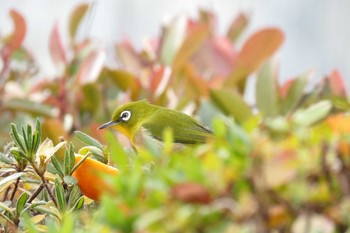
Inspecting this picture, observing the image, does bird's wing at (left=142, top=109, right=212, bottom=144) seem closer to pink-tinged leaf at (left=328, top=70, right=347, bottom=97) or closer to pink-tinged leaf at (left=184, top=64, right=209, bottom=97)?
pink-tinged leaf at (left=184, top=64, right=209, bottom=97)

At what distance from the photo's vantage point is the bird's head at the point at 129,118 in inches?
155

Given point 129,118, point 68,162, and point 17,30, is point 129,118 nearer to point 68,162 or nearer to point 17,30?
point 17,30

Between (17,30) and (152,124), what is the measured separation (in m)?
0.79

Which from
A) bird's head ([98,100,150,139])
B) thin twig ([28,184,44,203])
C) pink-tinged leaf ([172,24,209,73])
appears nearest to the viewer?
thin twig ([28,184,44,203])

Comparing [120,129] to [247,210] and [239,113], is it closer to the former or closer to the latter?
[239,113]

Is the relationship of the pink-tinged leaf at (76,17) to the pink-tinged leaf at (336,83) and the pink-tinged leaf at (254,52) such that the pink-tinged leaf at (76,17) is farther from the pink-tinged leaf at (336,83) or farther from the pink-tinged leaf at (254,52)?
the pink-tinged leaf at (336,83)

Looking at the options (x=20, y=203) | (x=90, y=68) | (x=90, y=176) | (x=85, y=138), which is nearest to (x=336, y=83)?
(x=90, y=68)

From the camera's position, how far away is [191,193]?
1370 millimetres

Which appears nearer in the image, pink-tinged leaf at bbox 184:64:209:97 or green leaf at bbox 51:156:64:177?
green leaf at bbox 51:156:64:177

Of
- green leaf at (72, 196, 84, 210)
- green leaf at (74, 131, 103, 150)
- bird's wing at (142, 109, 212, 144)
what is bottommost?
green leaf at (72, 196, 84, 210)

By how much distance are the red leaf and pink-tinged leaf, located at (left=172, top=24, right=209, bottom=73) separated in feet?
8.84

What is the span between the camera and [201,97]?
3.92 metres

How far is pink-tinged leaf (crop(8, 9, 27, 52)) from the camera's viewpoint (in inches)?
173

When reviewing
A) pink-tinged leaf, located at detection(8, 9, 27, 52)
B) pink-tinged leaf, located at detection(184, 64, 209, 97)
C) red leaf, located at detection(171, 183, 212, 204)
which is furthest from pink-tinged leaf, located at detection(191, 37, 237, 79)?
red leaf, located at detection(171, 183, 212, 204)
